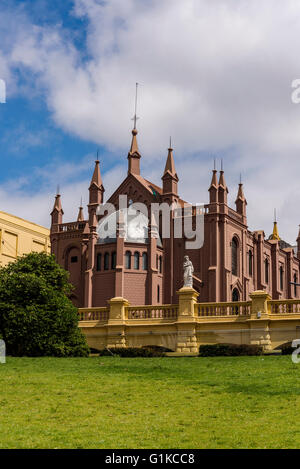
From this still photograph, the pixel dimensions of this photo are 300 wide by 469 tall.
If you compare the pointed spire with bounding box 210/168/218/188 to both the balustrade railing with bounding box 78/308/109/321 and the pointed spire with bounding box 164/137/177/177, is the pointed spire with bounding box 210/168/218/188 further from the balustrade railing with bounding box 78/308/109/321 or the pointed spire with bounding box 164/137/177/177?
the balustrade railing with bounding box 78/308/109/321

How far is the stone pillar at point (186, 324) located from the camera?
100 ft

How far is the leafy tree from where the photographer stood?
2797cm

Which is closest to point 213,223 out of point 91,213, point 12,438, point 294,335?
point 91,213

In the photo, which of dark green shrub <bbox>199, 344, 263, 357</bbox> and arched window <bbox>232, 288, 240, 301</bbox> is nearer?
dark green shrub <bbox>199, 344, 263, 357</bbox>

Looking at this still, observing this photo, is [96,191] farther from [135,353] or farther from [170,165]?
[135,353]

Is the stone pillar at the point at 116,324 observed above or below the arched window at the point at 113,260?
below

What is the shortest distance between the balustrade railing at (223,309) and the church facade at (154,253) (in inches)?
946

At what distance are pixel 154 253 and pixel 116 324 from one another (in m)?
25.9

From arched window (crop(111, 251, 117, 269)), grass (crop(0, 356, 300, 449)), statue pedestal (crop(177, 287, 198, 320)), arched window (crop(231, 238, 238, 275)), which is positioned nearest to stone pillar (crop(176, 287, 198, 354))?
statue pedestal (crop(177, 287, 198, 320))

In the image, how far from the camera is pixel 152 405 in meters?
15.9

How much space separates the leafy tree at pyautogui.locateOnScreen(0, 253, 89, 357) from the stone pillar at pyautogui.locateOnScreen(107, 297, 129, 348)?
249 centimetres

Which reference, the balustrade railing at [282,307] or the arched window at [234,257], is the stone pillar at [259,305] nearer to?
the balustrade railing at [282,307]

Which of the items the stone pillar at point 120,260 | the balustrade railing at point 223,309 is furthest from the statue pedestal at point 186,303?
the stone pillar at point 120,260

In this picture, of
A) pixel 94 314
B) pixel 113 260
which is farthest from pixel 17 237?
pixel 94 314
